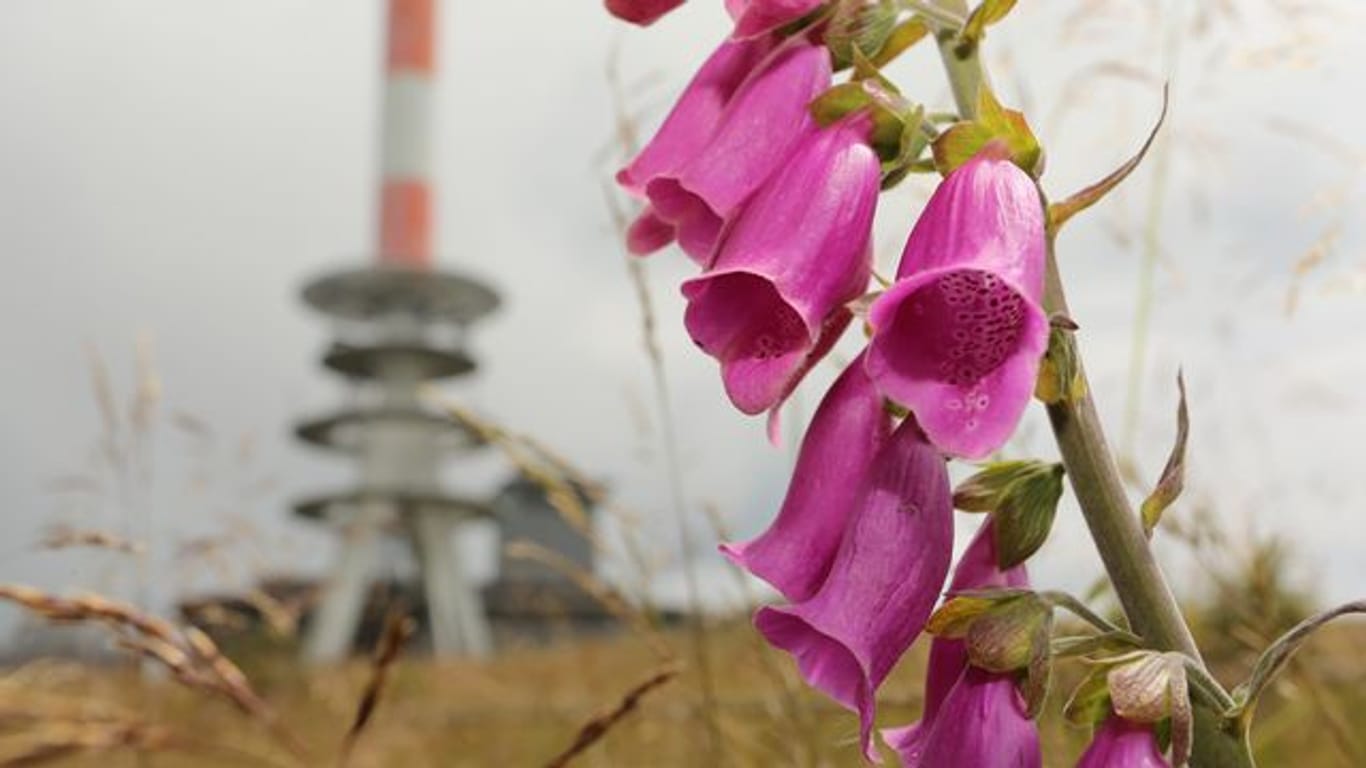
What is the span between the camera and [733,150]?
3.56 feet

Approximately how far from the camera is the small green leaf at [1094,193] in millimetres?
924

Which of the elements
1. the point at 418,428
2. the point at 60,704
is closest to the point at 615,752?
the point at 60,704

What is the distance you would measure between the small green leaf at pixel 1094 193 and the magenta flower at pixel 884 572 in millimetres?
158

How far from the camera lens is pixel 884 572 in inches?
39.2

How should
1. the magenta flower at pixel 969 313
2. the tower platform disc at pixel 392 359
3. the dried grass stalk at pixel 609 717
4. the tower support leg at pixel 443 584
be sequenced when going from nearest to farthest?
the magenta flower at pixel 969 313 → the dried grass stalk at pixel 609 717 → the tower platform disc at pixel 392 359 → the tower support leg at pixel 443 584

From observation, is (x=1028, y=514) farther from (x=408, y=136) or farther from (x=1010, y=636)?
(x=408, y=136)

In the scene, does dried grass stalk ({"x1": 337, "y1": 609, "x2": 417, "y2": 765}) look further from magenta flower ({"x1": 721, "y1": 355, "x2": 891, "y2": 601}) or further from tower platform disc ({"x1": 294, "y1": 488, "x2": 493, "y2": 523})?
tower platform disc ({"x1": 294, "y1": 488, "x2": 493, "y2": 523})

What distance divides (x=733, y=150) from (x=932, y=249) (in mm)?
185

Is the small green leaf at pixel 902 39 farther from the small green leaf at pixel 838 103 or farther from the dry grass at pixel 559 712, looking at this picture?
the dry grass at pixel 559 712

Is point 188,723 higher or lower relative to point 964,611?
lower

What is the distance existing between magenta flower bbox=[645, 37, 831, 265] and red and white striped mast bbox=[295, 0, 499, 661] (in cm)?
3823

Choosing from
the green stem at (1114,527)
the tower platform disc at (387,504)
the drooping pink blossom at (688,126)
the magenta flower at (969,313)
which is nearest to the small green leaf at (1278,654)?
the green stem at (1114,527)

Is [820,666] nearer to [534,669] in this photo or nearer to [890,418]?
[890,418]

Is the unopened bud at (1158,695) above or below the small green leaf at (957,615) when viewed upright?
below
